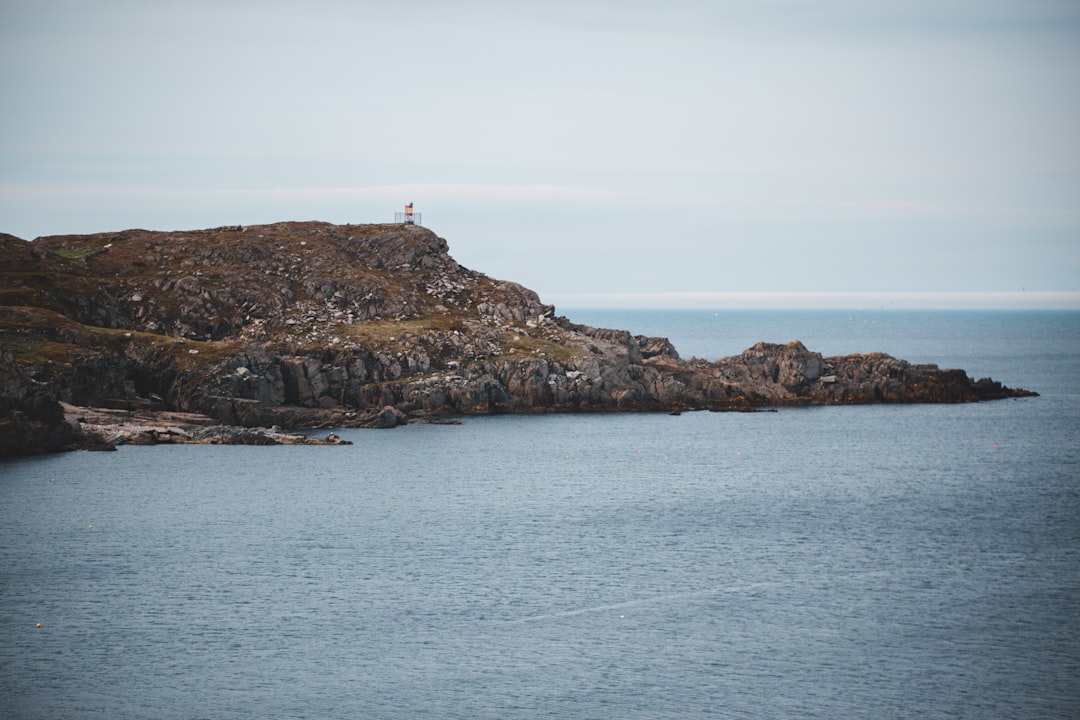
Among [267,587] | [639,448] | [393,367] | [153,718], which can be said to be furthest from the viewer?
[393,367]

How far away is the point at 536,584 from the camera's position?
281 feet

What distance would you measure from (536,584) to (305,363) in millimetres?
88943

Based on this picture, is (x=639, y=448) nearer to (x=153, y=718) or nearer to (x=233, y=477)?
(x=233, y=477)

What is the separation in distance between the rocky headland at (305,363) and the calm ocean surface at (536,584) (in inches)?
637

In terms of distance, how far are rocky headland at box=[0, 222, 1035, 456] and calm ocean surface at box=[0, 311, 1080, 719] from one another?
53.1 feet

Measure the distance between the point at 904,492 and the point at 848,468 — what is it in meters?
14.2

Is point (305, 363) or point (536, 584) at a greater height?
point (305, 363)

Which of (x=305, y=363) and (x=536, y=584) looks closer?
(x=536, y=584)

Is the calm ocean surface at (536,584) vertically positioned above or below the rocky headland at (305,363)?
below

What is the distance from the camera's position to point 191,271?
197000 millimetres

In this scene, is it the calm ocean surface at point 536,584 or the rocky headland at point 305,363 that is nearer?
the calm ocean surface at point 536,584

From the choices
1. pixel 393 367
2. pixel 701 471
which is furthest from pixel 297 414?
pixel 701 471

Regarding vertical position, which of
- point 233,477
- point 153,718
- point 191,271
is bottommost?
point 153,718

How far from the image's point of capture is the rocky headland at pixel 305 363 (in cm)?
15200
